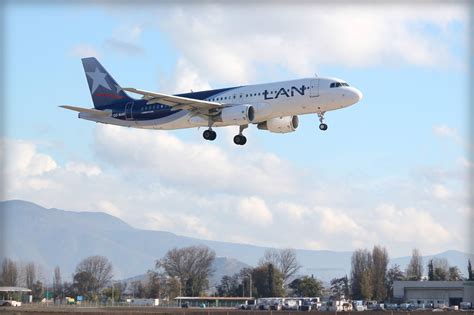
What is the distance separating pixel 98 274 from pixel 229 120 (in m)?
95.9

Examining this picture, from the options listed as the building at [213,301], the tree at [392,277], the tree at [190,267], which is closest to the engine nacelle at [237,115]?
the building at [213,301]

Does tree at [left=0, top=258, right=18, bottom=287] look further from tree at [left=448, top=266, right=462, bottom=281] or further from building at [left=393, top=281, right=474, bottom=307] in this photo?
tree at [left=448, top=266, right=462, bottom=281]

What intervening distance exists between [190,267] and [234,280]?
24.3 ft

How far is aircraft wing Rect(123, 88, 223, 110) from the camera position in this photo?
238ft

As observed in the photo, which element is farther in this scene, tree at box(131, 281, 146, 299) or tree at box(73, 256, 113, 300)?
tree at box(131, 281, 146, 299)

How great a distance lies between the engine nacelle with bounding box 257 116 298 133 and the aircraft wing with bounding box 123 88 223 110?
4103 millimetres

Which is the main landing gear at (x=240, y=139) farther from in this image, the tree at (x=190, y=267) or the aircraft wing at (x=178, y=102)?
the tree at (x=190, y=267)

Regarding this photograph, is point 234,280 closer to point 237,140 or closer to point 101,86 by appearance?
point 101,86

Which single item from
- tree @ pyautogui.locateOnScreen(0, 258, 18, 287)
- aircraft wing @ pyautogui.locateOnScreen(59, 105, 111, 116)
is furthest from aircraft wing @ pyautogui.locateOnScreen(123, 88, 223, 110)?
tree @ pyautogui.locateOnScreen(0, 258, 18, 287)

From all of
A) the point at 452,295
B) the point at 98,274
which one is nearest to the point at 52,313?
the point at 452,295

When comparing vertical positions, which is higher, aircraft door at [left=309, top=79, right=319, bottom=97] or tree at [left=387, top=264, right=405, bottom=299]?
aircraft door at [left=309, top=79, right=319, bottom=97]

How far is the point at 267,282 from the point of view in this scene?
135m

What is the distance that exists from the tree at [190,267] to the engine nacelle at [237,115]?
70.1 metres

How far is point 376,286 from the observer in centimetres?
13588
